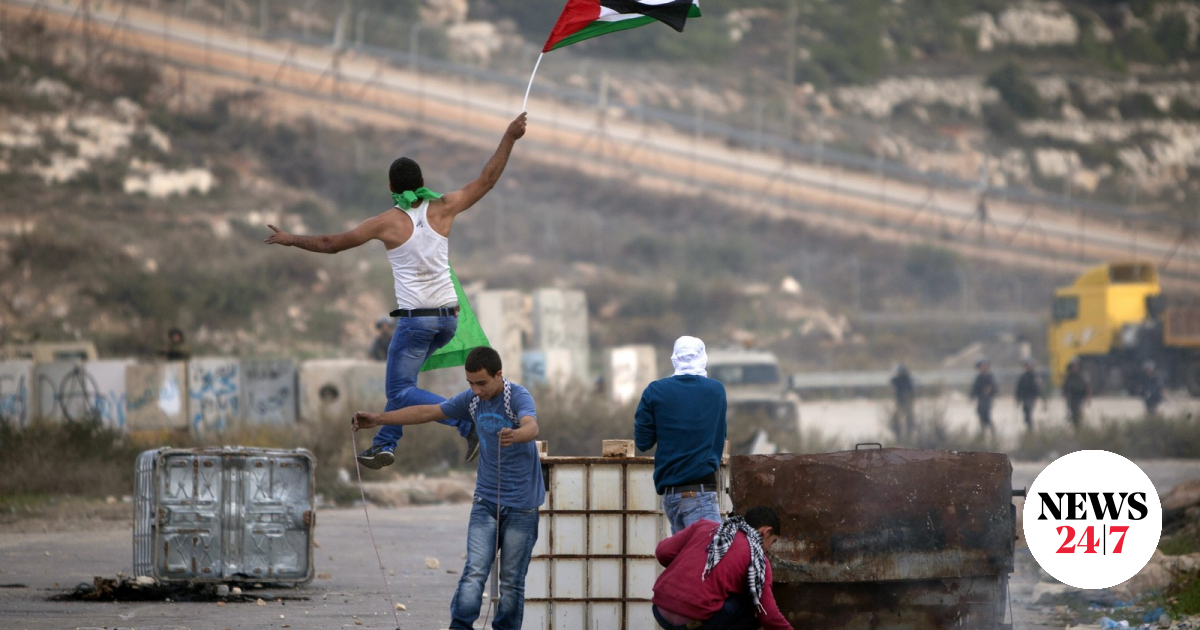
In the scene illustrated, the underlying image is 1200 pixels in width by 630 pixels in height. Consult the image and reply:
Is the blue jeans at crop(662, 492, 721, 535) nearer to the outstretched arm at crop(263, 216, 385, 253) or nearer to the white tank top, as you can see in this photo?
the white tank top

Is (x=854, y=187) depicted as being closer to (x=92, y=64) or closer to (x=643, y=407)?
(x=92, y=64)

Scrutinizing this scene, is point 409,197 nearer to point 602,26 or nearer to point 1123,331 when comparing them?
point 602,26

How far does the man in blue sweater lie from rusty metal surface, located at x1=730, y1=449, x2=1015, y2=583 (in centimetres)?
29

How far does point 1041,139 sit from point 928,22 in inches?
521

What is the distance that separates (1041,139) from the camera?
247 ft

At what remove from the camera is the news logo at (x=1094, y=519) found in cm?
852

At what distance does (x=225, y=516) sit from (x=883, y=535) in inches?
213

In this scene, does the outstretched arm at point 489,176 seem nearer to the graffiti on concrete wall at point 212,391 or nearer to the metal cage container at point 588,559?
the metal cage container at point 588,559

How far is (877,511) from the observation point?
7809mm

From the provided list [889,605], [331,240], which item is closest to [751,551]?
Answer: [889,605]

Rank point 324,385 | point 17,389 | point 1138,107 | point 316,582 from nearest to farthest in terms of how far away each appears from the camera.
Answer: point 316,582, point 17,389, point 324,385, point 1138,107

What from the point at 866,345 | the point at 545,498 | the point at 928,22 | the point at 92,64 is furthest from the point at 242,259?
the point at 928,22

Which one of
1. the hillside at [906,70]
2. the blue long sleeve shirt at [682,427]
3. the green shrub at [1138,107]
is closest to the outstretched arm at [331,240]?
the blue long sleeve shirt at [682,427]

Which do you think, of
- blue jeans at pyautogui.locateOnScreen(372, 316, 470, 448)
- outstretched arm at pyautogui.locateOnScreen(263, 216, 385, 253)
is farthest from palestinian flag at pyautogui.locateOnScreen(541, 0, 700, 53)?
blue jeans at pyautogui.locateOnScreen(372, 316, 470, 448)
